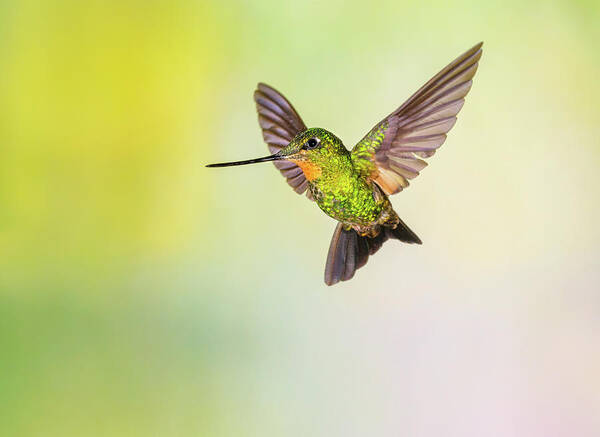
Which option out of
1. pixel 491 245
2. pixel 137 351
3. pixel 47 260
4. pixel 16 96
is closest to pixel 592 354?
pixel 491 245

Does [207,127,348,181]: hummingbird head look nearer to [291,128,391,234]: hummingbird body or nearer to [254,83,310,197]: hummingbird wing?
[291,128,391,234]: hummingbird body

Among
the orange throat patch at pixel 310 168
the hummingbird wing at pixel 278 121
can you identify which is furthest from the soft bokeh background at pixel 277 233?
the orange throat patch at pixel 310 168

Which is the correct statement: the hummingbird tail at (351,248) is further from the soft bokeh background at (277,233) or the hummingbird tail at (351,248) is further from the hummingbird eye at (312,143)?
the soft bokeh background at (277,233)

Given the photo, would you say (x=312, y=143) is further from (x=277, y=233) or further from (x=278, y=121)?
(x=277, y=233)

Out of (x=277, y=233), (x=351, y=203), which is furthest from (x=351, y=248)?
(x=277, y=233)

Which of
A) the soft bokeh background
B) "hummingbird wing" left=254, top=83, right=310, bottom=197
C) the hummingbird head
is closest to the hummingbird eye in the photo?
the hummingbird head

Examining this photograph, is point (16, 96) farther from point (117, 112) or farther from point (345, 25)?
point (345, 25)
